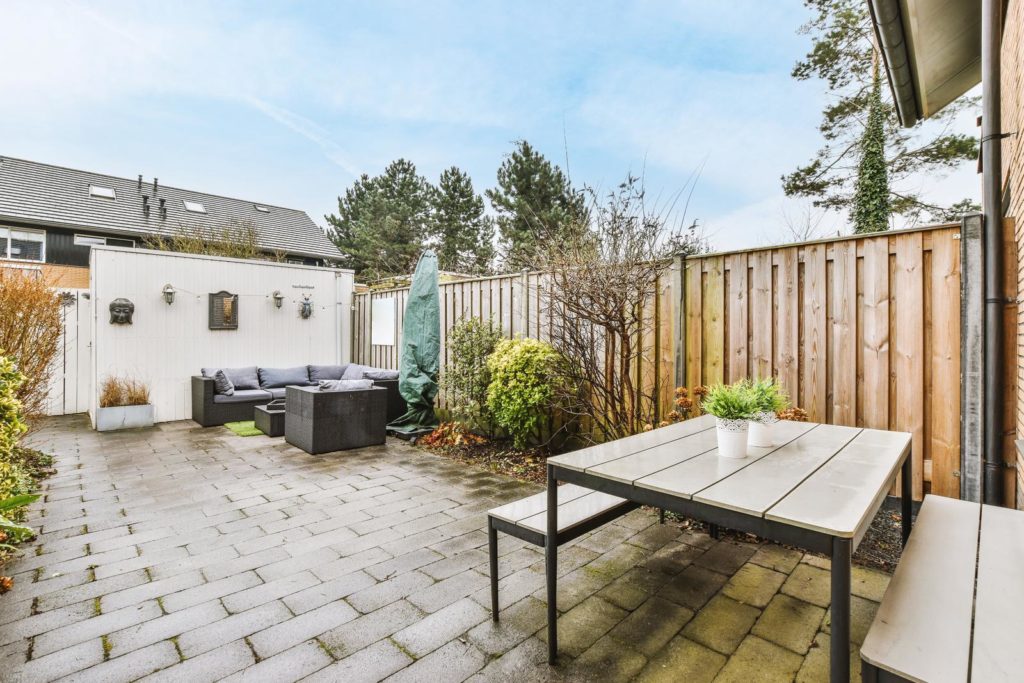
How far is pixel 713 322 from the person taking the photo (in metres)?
3.65

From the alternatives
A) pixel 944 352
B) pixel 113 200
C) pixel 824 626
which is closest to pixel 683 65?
pixel 944 352

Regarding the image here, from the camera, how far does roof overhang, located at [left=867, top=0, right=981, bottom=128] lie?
2.62 meters

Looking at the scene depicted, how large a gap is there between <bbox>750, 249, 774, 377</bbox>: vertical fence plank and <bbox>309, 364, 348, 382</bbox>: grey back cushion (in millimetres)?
6288

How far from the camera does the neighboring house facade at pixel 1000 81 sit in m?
2.25

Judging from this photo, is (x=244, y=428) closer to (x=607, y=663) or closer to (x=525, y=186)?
(x=607, y=663)

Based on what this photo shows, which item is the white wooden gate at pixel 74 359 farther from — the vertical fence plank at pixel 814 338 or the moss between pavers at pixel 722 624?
the vertical fence plank at pixel 814 338

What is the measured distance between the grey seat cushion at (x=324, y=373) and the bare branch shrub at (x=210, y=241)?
519cm

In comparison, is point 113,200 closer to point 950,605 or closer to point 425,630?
point 425,630

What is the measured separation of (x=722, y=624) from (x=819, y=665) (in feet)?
1.14

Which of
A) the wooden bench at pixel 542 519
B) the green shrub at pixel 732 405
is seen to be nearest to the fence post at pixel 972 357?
the green shrub at pixel 732 405

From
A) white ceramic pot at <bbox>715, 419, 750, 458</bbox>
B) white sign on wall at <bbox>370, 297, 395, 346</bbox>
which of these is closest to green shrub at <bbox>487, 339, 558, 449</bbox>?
white ceramic pot at <bbox>715, 419, 750, 458</bbox>

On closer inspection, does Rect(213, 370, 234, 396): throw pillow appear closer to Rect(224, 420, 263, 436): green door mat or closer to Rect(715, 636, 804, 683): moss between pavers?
Rect(224, 420, 263, 436): green door mat

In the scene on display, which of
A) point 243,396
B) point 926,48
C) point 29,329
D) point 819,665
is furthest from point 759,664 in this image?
point 243,396

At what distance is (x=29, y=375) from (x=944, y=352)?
7.31 meters
